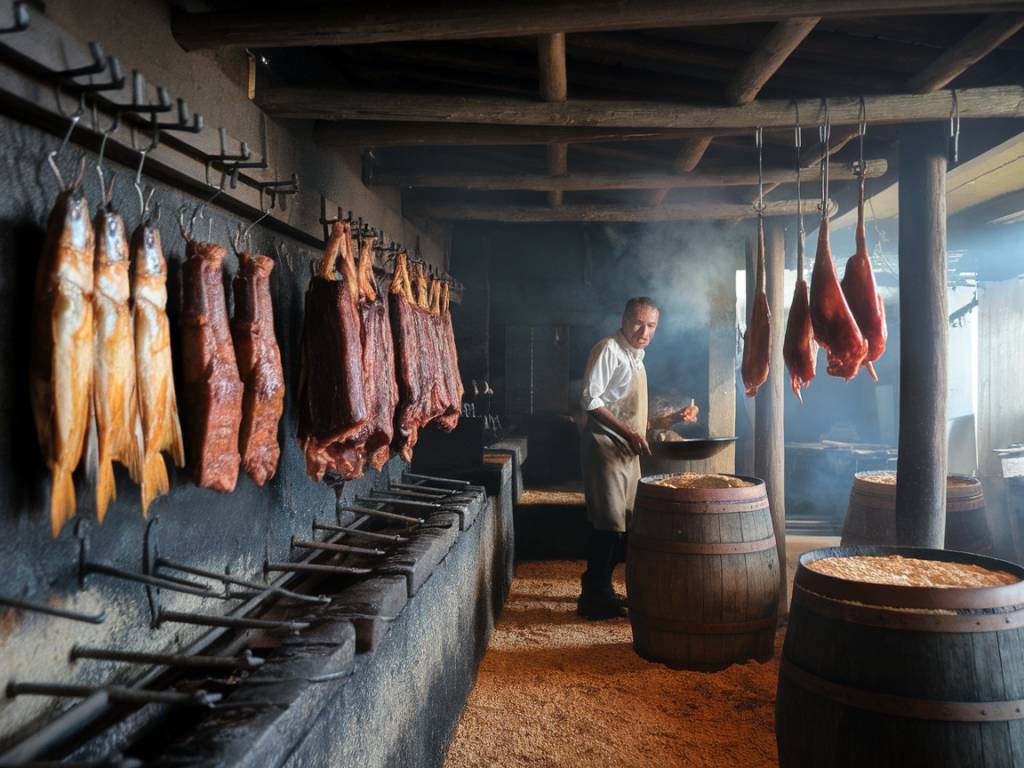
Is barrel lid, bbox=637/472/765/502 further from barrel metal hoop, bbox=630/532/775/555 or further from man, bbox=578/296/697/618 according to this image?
man, bbox=578/296/697/618

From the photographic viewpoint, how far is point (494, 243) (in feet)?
31.6

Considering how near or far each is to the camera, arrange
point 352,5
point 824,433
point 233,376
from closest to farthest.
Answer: point 233,376 → point 352,5 → point 824,433

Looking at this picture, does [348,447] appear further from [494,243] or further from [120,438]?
[494,243]

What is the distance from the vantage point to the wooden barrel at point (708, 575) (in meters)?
4.77

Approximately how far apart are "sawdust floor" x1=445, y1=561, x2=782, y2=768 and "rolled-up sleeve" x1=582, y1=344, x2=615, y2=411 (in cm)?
181

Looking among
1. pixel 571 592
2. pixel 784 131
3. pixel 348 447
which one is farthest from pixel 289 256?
pixel 571 592

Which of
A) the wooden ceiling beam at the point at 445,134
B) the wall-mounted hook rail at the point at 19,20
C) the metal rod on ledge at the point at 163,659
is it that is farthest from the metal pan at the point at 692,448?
the wall-mounted hook rail at the point at 19,20

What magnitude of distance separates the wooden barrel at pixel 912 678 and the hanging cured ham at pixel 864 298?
63.8 inches

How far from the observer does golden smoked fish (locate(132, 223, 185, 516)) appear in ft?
6.97

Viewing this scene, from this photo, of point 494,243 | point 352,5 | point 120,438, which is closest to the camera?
point 120,438

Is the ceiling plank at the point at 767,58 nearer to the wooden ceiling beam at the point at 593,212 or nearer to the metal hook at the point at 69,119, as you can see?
the metal hook at the point at 69,119

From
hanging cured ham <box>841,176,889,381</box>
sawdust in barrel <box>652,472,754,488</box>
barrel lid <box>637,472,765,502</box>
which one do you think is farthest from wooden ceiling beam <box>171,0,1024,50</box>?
sawdust in barrel <box>652,472,754,488</box>

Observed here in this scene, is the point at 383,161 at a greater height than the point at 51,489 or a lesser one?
greater

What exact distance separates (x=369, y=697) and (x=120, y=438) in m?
1.26
